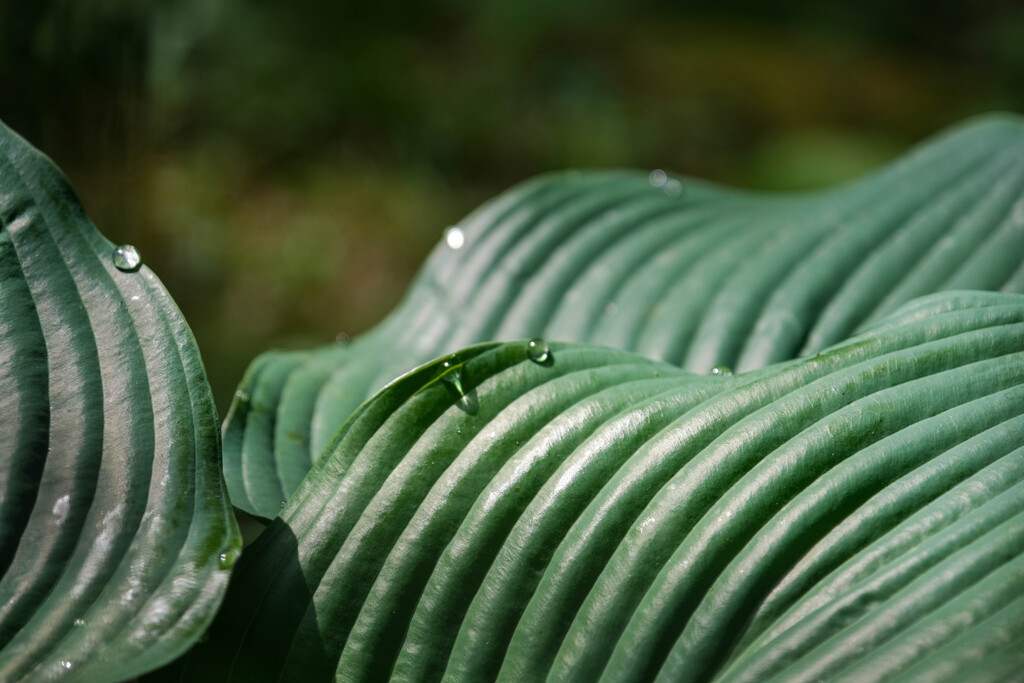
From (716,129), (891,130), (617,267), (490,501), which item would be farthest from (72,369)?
(891,130)

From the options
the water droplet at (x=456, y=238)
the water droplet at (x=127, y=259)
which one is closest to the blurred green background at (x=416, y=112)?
the water droplet at (x=456, y=238)

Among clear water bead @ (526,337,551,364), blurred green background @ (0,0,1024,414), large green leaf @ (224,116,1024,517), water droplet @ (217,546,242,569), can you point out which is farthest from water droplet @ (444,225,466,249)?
blurred green background @ (0,0,1024,414)

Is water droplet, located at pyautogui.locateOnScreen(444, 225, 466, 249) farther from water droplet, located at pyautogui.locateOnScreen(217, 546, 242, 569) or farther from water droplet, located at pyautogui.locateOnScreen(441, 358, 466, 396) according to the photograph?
water droplet, located at pyautogui.locateOnScreen(217, 546, 242, 569)

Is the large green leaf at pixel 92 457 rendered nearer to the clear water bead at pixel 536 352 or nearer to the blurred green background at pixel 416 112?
the clear water bead at pixel 536 352

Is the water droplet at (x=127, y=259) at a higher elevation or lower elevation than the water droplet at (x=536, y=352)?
lower

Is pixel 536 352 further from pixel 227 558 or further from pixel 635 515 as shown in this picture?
pixel 227 558

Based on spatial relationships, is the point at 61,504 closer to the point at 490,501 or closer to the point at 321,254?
the point at 490,501

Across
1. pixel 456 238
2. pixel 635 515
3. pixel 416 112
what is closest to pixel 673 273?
pixel 456 238
